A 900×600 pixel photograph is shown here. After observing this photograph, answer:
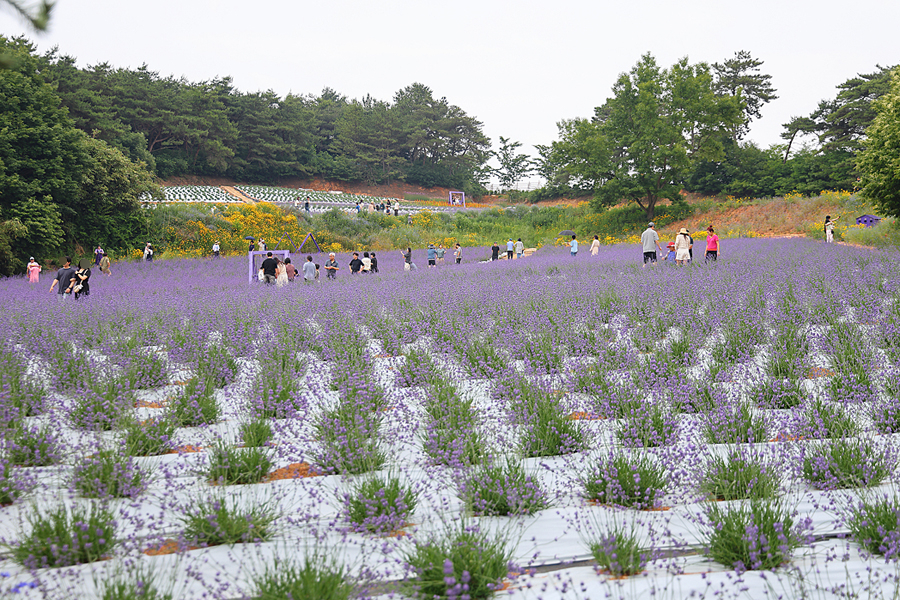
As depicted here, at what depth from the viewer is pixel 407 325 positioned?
636cm

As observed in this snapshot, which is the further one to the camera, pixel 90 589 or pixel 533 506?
pixel 533 506

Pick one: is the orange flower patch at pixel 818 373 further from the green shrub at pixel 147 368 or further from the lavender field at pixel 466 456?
the green shrub at pixel 147 368

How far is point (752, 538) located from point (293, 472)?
7.60ft

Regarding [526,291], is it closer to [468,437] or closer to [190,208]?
[468,437]

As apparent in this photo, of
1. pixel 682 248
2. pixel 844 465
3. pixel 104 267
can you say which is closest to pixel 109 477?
pixel 844 465

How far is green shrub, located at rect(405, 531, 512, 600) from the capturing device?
1.97 metres

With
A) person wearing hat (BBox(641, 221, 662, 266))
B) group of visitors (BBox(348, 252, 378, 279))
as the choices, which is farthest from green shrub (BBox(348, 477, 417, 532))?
group of visitors (BBox(348, 252, 378, 279))

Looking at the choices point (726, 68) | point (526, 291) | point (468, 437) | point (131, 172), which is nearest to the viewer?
point (468, 437)

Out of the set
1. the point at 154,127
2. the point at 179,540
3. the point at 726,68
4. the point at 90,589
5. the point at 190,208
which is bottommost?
the point at 90,589

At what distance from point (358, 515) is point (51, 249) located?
79.6ft

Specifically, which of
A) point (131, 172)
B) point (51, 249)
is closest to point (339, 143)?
point (131, 172)

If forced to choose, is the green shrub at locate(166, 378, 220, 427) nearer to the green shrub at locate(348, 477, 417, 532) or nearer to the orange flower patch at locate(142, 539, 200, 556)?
the orange flower patch at locate(142, 539, 200, 556)

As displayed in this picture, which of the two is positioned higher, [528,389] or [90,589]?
[528,389]

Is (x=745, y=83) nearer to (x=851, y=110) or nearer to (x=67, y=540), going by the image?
(x=851, y=110)
